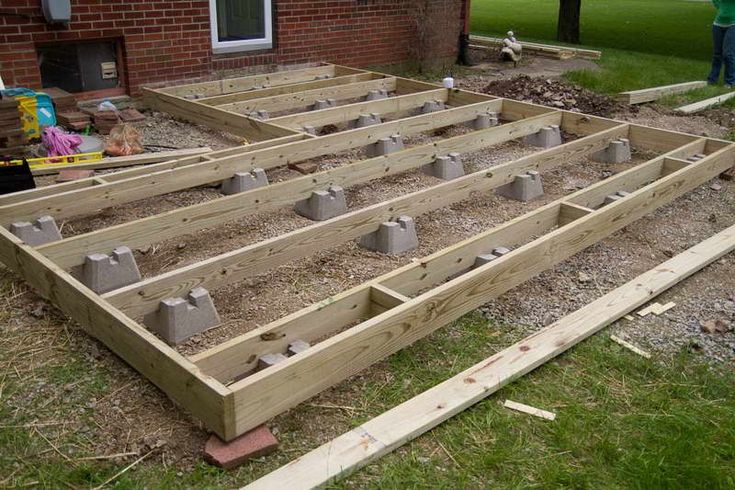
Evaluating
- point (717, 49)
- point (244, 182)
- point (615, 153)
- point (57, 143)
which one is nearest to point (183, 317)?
point (244, 182)

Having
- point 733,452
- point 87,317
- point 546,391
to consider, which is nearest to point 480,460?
point 546,391

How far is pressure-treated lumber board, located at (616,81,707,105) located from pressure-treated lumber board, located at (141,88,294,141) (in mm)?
5005

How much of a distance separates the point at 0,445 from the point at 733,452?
300 centimetres

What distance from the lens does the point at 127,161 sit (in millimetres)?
5875

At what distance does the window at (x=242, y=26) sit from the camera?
343 inches

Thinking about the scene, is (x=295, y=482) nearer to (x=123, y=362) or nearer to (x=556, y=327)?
(x=123, y=362)

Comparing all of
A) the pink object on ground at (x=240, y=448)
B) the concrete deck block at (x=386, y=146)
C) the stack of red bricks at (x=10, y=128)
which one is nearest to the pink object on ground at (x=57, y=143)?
the stack of red bricks at (x=10, y=128)

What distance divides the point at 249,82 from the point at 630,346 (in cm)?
613

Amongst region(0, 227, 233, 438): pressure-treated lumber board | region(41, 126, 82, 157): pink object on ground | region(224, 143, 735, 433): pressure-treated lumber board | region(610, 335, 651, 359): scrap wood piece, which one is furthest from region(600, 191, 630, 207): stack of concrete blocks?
region(41, 126, 82, 157): pink object on ground

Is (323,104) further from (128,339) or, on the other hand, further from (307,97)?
(128,339)

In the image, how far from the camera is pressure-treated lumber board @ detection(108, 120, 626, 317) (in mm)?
3578

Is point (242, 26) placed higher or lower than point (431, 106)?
higher

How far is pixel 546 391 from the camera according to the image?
10.8 ft

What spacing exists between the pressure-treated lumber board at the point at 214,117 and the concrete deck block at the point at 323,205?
1326 millimetres
